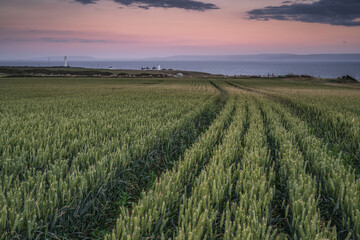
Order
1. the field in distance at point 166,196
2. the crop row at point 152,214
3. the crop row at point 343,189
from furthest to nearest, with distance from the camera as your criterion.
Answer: the crop row at point 343,189 → the field in distance at point 166,196 → the crop row at point 152,214

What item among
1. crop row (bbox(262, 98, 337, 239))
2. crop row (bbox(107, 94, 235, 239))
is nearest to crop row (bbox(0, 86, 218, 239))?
crop row (bbox(107, 94, 235, 239))

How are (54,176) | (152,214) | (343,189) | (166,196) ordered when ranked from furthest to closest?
(343,189) → (54,176) → (166,196) → (152,214)

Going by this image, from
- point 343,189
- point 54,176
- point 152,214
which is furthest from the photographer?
point 343,189

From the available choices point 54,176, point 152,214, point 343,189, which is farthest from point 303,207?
point 54,176

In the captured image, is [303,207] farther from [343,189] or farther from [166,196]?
[166,196]

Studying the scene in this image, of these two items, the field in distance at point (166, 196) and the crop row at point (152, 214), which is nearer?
the crop row at point (152, 214)

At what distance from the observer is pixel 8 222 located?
2635 millimetres

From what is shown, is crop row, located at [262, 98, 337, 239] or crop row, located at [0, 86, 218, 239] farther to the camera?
crop row, located at [0, 86, 218, 239]

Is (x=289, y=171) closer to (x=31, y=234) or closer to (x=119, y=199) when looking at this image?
(x=119, y=199)

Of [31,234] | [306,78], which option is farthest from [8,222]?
[306,78]

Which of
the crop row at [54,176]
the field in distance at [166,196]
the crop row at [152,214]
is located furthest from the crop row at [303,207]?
the crop row at [54,176]

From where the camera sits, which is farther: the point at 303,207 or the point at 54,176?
the point at 54,176

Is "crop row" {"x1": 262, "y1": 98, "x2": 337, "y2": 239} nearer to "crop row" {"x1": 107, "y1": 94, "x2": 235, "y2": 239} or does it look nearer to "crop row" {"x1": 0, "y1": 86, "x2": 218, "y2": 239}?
"crop row" {"x1": 107, "y1": 94, "x2": 235, "y2": 239}

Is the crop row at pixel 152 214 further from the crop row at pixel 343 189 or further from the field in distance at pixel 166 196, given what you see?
the crop row at pixel 343 189
